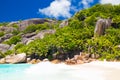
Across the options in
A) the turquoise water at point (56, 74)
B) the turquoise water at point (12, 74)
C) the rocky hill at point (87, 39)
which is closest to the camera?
the turquoise water at point (56, 74)

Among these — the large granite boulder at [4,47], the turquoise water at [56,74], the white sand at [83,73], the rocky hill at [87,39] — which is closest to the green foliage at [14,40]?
the large granite boulder at [4,47]

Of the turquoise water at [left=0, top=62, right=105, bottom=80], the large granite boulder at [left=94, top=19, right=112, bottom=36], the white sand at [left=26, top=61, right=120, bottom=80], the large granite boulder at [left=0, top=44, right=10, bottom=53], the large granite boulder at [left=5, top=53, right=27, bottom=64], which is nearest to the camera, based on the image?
the white sand at [left=26, top=61, right=120, bottom=80]

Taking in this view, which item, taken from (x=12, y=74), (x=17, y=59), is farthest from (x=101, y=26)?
(x=12, y=74)

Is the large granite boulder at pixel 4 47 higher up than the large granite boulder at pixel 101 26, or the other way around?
the large granite boulder at pixel 101 26

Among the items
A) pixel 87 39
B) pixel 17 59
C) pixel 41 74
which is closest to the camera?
pixel 41 74

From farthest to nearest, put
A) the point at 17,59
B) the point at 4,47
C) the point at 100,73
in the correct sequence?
1. the point at 4,47
2. the point at 17,59
3. the point at 100,73

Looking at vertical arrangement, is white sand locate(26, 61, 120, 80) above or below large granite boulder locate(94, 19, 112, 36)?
below

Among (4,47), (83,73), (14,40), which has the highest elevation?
(14,40)

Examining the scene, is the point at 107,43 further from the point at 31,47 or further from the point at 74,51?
the point at 31,47

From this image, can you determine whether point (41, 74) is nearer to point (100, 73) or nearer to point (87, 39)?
point (100, 73)

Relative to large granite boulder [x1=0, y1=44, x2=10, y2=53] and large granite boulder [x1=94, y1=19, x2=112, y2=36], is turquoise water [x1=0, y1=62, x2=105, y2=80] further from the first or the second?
large granite boulder [x1=0, y1=44, x2=10, y2=53]

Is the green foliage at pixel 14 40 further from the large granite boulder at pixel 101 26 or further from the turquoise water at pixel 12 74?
the turquoise water at pixel 12 74

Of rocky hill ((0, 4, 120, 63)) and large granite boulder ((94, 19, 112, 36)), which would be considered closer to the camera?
rocky hill ((0, 4, 120, 63))

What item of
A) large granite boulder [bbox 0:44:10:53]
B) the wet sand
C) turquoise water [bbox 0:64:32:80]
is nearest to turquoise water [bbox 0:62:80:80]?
turquoise water [bbox 0:64:32:80]
